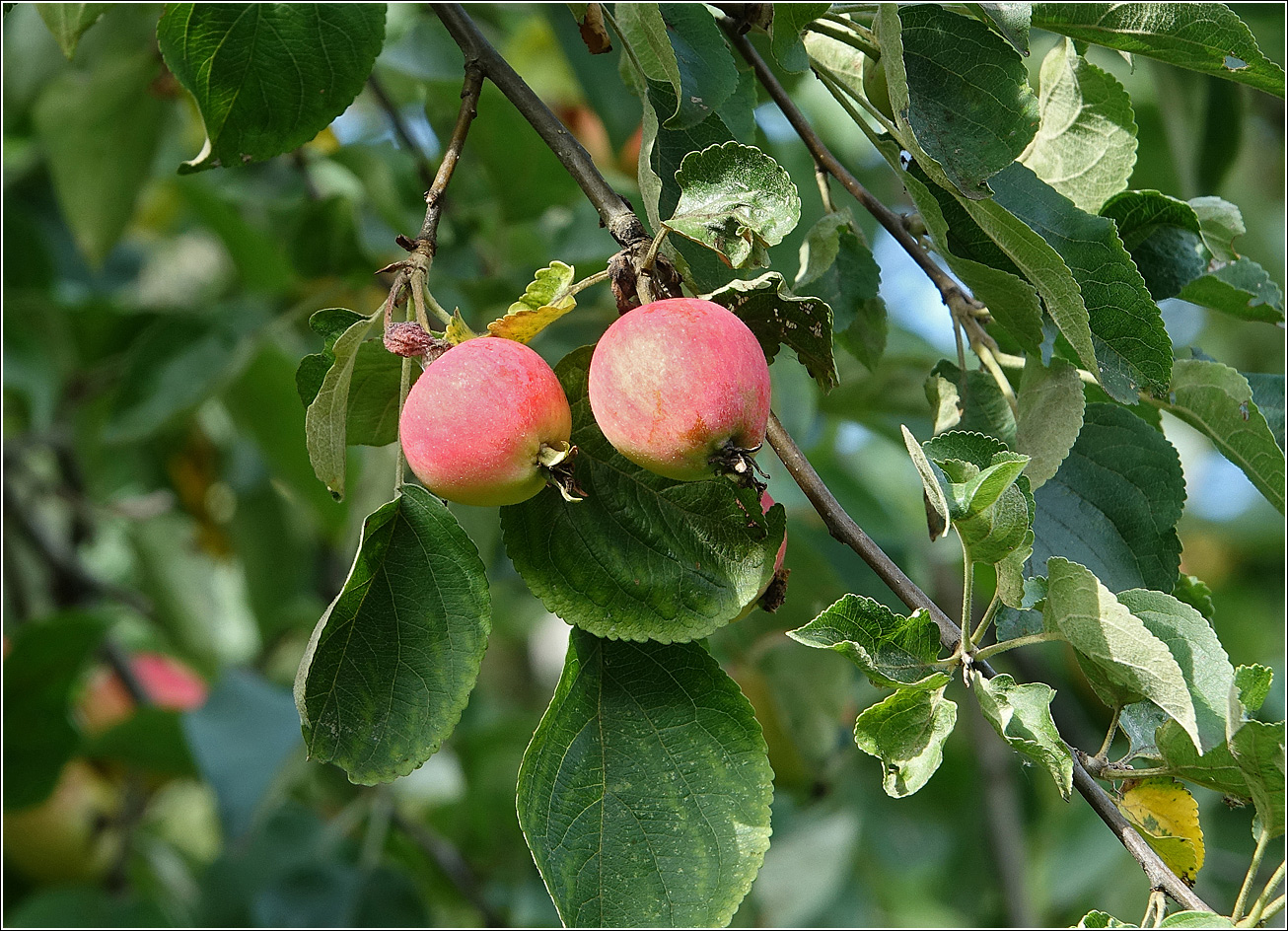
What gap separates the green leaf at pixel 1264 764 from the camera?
56 centimetres

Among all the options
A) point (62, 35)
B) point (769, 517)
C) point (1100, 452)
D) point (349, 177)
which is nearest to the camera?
point (769, 517)

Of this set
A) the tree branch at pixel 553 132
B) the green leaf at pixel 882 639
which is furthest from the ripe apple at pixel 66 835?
the green leaf at pixel 882 639

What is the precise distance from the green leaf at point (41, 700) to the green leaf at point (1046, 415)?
1155 millimetres

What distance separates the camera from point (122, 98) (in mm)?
1404

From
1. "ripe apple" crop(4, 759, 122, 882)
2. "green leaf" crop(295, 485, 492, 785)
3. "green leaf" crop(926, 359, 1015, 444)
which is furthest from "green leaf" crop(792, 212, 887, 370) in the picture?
"ripe apple" crop(4, 759, 122, 882)

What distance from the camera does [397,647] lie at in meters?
0.69

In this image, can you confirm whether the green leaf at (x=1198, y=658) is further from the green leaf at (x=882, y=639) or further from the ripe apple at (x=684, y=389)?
the ripe apple at (x=684, y=389)

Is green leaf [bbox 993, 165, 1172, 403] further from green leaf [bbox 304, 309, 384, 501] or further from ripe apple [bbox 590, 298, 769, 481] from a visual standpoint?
green leaf [bbox 304, 309, 384, 501]

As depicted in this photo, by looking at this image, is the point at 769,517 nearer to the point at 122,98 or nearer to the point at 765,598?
the point at 765,598

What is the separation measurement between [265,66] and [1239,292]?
711 mm

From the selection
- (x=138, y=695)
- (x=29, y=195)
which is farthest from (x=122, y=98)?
(x=138, y=695)

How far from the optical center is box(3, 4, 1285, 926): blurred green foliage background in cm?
136

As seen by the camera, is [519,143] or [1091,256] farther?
[519,143]

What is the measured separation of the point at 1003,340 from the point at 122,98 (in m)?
1.09
